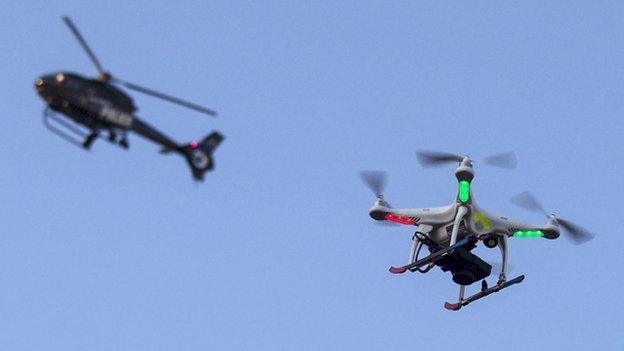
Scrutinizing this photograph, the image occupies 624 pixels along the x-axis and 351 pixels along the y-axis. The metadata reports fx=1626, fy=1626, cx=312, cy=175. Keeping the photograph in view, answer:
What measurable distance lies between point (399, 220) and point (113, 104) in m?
20.9

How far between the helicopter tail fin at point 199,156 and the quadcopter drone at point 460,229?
47.6ft

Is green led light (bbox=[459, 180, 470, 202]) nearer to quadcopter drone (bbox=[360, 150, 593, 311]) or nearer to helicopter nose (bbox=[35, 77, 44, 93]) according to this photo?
quadcopter drone (bbox=[360, 150, 593, 311])

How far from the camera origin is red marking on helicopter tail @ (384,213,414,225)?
3179 inches

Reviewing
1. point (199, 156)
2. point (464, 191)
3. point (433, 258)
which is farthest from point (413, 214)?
point (199, 156)

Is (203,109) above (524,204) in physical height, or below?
below

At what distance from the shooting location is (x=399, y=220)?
81.1 meters

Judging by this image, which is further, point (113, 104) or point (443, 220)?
point (443, 220)

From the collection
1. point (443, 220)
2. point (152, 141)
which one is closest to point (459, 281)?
point (443, 220)

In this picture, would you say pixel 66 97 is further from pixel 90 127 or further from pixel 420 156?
pixel 420 156

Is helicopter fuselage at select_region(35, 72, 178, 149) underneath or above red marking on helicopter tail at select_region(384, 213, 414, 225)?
underneath

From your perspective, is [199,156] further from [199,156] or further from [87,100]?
[87,100]

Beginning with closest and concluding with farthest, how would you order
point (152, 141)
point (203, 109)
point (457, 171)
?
point (203, 109), point (152, 141), point (457, 171)

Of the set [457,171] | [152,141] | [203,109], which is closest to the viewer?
[203,109]

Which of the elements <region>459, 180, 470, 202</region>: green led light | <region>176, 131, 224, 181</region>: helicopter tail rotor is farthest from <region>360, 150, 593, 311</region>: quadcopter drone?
<region>176, 131, 224, 181</region>: helicopter tail rotor
